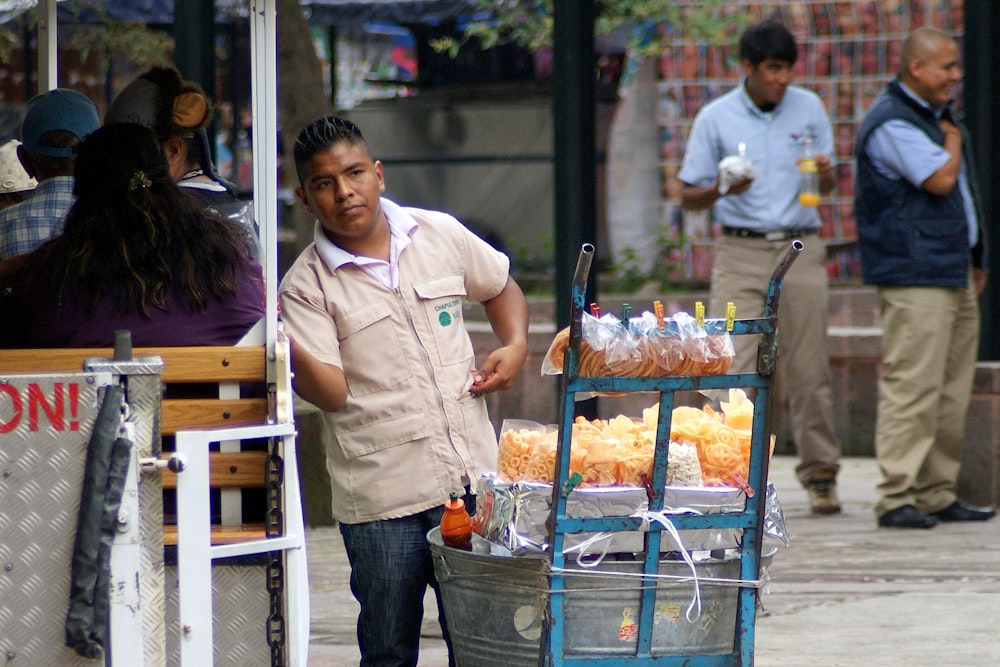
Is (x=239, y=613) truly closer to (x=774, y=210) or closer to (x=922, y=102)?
(x=774, y=210)

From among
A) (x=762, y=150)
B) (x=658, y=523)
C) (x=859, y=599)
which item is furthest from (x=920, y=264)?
(x=658, y=523)

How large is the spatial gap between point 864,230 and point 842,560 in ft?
5.09

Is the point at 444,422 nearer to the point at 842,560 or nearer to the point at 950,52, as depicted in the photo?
the point at 842,560

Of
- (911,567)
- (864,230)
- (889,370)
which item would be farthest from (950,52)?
(911,567)

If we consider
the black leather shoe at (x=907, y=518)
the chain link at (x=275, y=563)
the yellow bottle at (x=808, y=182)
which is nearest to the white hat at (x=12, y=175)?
the chain link at (x=275, y=563)

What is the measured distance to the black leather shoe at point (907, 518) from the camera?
6574mm

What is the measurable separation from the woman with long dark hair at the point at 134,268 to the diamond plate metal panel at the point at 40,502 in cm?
57

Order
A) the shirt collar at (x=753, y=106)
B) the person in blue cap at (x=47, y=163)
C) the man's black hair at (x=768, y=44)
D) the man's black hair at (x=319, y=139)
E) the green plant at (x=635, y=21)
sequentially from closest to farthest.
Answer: the man's black hair at (x=319, y=139) → the person in blue cap at (x=47, y=163) → the man's black hair at (x=768, y=44) → the shirt collar at (x=753, y=106) → the green plant at (x=635, y=21)

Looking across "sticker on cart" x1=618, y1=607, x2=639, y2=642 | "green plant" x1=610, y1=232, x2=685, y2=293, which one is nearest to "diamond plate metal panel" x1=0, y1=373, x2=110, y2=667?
"sticker on cart" x1=618, y1=607, x2=639, y2=642

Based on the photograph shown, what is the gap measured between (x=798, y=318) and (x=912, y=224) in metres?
0.74

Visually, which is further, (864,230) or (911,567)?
(864,230)

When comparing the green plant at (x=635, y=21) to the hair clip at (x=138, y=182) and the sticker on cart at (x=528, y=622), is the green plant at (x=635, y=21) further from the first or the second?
the sticker on cart at (x=528, y=622)

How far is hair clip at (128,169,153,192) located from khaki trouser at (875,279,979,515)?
4.08m

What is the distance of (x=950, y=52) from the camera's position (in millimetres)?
6398
